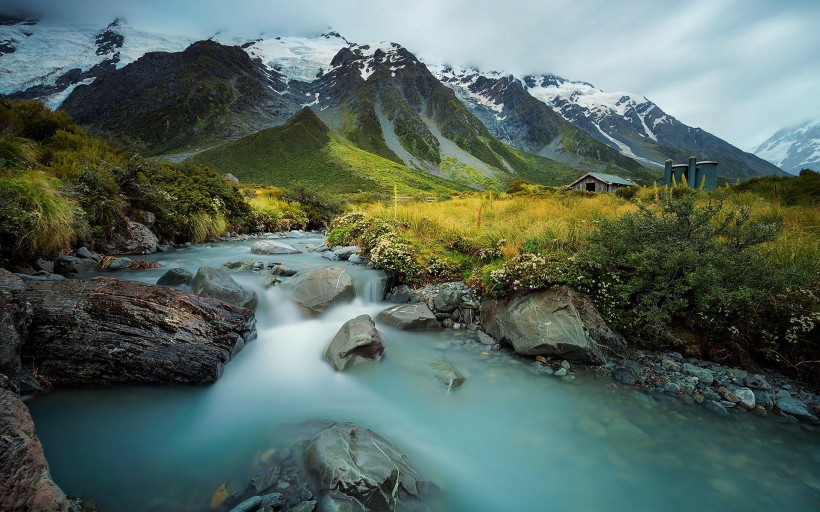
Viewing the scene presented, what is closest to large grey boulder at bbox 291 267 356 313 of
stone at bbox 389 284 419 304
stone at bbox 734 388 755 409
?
stone at bbox 389 284 419 304

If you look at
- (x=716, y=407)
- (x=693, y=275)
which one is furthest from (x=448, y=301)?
(x=716, y=407)

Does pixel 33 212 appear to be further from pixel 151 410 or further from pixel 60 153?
pixel 60 153

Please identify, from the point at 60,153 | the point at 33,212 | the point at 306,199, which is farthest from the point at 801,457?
the point at 306,199

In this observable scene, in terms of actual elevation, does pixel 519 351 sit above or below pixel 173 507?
above

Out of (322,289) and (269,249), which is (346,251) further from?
(322,289)

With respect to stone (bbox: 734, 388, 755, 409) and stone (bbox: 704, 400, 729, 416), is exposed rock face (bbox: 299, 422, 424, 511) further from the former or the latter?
stone (bbox: 734, 388, 755, 409)

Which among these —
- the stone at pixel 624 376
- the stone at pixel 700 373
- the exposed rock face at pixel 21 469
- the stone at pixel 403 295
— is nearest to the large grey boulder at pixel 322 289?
the stone at pixel 403 295

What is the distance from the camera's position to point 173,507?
3.07 metres

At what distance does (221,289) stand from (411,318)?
151 inches

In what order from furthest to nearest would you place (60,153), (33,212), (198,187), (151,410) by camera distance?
(198,187) → (60,153) → (33,212) → (151,410)

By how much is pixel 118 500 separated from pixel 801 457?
7.15 m

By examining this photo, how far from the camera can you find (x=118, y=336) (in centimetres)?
444

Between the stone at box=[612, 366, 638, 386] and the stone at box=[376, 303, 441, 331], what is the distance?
323 centimetres

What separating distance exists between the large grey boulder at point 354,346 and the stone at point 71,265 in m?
6.55
